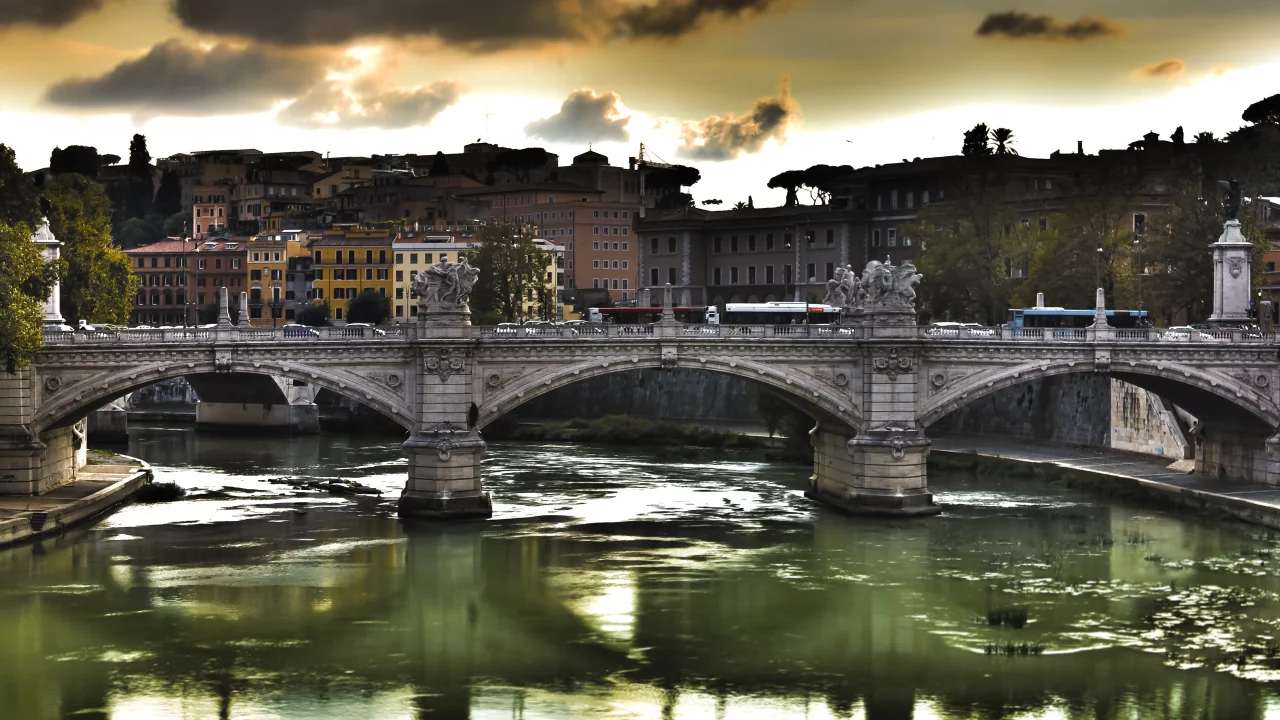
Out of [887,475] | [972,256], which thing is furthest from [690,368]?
[972,256]

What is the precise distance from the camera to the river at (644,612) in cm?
3266

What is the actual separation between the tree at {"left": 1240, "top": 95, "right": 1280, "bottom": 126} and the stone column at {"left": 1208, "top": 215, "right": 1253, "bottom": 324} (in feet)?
113

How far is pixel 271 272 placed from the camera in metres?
112

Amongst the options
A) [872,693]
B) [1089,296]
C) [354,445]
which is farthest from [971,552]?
[354,445]

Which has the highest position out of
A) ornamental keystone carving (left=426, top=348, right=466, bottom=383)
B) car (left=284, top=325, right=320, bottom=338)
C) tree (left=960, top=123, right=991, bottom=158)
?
tree (left=960, top=123, right=991, bottom=158)

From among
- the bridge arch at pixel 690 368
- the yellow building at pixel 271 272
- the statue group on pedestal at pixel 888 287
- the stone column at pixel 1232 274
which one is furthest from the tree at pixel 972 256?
the yellow building at pixel 271 272

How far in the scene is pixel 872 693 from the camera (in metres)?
33.4

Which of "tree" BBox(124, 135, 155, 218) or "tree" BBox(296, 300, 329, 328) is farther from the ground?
"tree" BBox(124, 135, 155, 218)

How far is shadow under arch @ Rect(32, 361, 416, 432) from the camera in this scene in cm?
4831

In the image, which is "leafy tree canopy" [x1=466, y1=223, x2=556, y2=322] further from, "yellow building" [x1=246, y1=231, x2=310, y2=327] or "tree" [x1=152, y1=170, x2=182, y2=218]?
"tree" [x1=152, y1=170, x2=182, y2=218]

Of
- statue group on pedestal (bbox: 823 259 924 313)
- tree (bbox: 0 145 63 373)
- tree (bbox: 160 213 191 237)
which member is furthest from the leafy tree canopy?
tree (bbox: 160 213 191 237)

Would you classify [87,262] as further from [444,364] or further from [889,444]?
[889,444]

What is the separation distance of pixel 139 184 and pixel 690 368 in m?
123

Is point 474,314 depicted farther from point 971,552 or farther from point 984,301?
point 971,552
